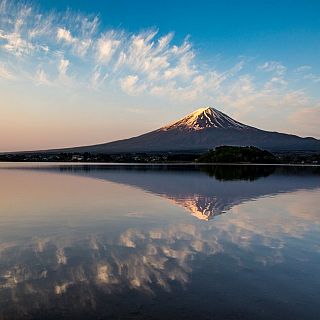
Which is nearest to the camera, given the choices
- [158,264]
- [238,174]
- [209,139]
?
[158,264]

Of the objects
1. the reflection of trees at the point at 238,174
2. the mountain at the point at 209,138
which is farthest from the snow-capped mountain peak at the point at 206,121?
the reflection of trees at the point at 238,174

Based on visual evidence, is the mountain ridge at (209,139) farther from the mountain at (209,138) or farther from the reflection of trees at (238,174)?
the reflection of trees at (238,174)

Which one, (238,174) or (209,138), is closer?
(238,174)

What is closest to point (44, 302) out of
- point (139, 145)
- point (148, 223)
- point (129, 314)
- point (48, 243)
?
point (129, 314)

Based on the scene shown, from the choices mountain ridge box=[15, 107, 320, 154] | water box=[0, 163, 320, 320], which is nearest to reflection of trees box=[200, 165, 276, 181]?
water box=[0, 163, 320, 320]

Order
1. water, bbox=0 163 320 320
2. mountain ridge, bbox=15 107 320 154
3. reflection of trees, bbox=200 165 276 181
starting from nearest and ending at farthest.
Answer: water, bbox=0 163 320 320 < reflection of trees, bbox=200 165 276 181 < mountain ridge, bbox=15 107 320 154

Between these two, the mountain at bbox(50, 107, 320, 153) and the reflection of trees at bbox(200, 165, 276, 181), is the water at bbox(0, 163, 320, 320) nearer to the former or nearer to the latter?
the reflection of trees at bbox(200, 165, 276, 181)

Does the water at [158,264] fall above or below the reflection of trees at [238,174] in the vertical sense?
above

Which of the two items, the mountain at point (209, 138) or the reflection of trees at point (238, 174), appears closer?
the reflection of trees at point (238, 174)

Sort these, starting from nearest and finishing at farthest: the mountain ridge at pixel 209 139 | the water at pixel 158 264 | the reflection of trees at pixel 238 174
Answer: the water at pixel 158 264 < the reflection of trees at pixel 238 174 < the mountain ridge at pixel 209 139

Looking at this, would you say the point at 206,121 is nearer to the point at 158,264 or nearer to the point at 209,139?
the point at 209,139

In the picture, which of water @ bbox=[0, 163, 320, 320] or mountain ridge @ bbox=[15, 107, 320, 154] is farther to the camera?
mountain ridge @ bbox=[15, 107, 320, 154]

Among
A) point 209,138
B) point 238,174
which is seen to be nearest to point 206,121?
point 209,138

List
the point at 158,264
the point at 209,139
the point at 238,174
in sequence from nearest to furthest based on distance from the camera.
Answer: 1. the point at 158,264
2. the point at 238,174
3. the point at 209,139
